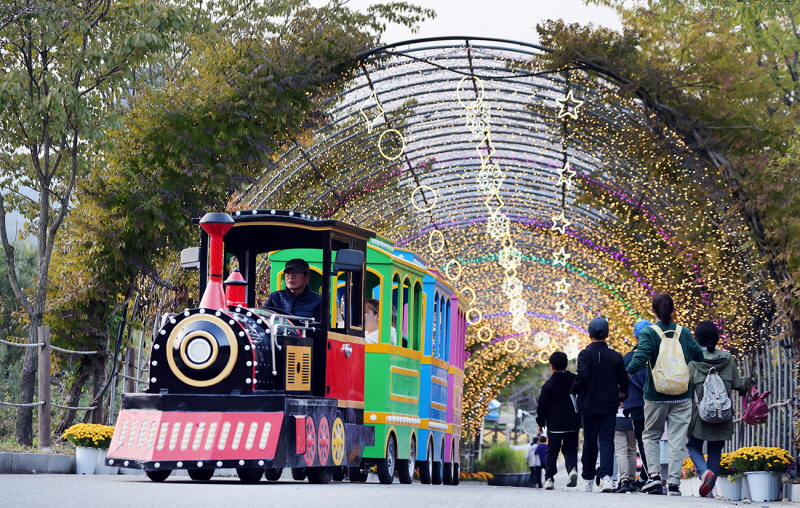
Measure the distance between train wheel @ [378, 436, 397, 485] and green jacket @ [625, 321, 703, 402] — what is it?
274 cm

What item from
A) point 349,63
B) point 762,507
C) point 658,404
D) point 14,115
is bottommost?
point 762,507

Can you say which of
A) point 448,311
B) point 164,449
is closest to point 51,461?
point 164,449

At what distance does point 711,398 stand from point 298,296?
3862 mm

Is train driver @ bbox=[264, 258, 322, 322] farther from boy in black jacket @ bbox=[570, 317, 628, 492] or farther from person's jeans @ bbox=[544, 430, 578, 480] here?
person's jeans @ bbox=[544, 430, 578, 480]

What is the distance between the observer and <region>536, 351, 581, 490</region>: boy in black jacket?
11805 millimetres

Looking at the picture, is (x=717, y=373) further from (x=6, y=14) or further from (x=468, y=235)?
(x=468, y=235)

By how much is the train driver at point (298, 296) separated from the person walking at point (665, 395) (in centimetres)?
288

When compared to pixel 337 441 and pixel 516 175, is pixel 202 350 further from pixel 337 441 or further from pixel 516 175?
pixel 516 175

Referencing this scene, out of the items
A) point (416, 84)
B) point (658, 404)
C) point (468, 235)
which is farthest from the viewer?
point (468, 235)

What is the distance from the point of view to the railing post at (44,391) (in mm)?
11484

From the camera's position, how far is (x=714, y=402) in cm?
1048

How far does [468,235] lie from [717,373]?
20.8 meters

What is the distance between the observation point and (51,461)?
36.2 feet

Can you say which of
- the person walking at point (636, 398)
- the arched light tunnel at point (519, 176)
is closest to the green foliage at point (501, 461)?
the arched light tunnel at point (519, 176)
